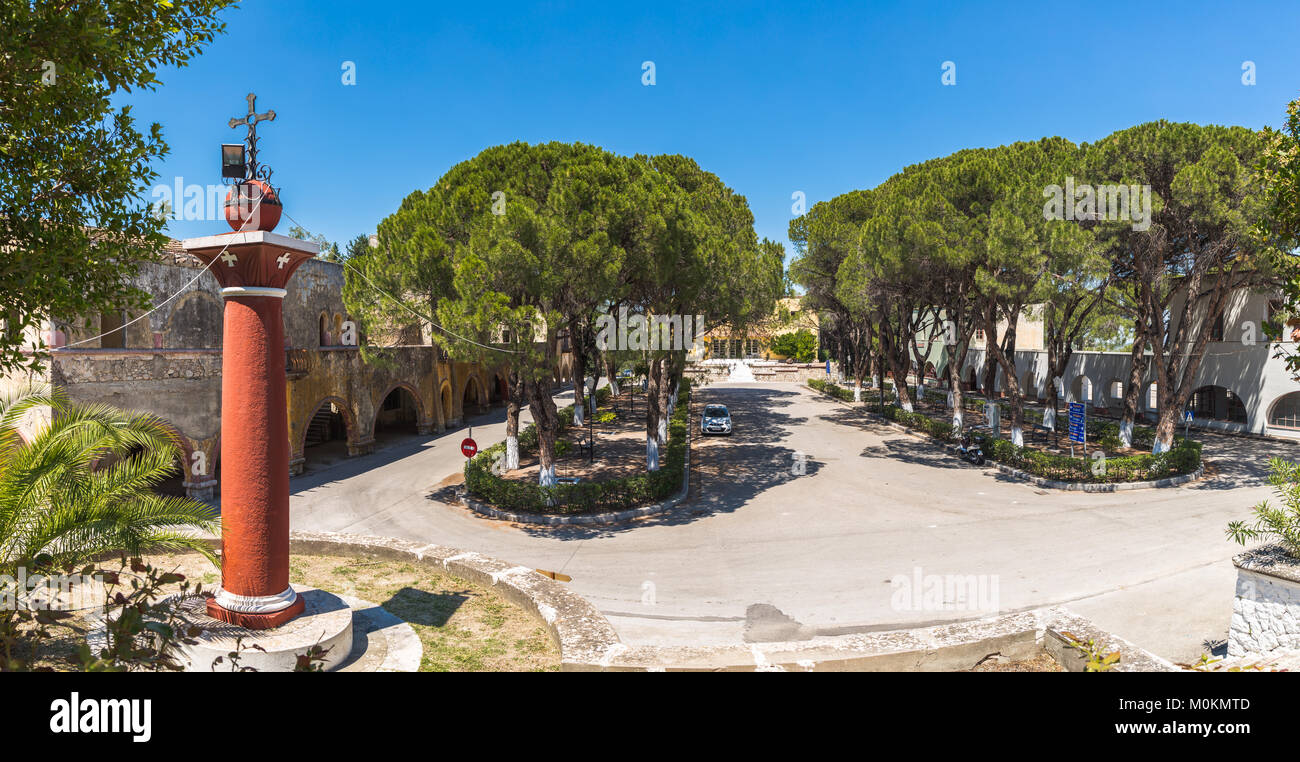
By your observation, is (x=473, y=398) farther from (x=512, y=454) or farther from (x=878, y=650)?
(x=878, y=650)

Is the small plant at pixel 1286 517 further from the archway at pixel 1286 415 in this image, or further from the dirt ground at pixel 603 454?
the archway at pixel 1286 415

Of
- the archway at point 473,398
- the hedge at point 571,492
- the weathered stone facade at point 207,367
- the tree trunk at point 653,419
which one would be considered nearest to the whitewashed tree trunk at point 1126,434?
the tree trunk at point 653,419

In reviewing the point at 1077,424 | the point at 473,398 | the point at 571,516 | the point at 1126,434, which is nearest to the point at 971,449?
the point at 1077,424

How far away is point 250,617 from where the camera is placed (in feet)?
21.4

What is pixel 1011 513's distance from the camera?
16.3 meters

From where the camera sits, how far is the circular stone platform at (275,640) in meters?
6.00

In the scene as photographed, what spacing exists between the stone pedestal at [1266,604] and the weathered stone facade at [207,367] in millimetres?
13662

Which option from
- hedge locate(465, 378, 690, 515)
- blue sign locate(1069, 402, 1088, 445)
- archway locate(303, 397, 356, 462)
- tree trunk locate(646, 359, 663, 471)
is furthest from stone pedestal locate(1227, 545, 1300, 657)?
archway locate(303, 397, 356, 462)

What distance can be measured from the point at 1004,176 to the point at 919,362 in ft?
43.7

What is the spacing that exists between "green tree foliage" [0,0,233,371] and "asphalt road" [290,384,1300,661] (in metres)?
7.67

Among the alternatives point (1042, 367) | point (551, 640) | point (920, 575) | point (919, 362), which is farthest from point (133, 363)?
point (1042, 367)

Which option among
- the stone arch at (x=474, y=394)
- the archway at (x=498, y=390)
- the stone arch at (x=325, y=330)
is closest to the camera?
the stone arch at (x=325, y=330)

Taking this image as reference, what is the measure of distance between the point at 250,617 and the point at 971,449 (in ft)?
71.1

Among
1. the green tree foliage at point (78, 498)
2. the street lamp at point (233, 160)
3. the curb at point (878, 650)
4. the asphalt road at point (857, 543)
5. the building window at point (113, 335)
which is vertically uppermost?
the street lamp at point (233, 160)
